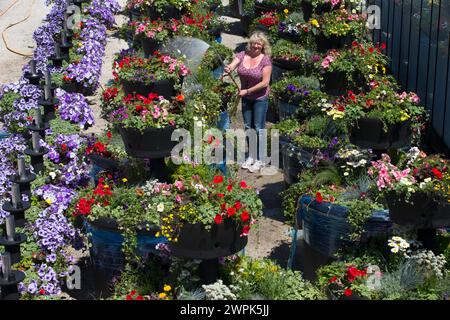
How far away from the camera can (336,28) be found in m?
13.2

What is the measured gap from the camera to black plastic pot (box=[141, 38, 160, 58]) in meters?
14.5

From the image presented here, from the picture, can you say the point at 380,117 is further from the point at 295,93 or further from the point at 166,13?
the point at 166,13

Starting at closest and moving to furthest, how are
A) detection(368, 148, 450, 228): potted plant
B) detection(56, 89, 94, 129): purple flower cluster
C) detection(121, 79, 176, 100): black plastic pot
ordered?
detection(368, 148, 450, 228): potted plant < detection(121, 79, 176, 100): black plastic pot < detection(56, 89, 94, 129): purple flower cluster

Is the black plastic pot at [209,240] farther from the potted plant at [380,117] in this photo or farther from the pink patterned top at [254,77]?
the pink patterned top at [254,77]

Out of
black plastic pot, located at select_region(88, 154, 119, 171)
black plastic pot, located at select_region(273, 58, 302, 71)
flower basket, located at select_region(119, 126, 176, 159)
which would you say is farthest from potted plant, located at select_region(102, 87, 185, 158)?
black plastic pot, located at select_region(273, 58, 302, 71)

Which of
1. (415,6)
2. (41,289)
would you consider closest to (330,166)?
(41,289)

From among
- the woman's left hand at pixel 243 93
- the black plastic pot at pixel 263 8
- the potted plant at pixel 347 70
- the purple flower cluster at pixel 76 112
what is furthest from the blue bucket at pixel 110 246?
the black plastic pot at pixel 263 8

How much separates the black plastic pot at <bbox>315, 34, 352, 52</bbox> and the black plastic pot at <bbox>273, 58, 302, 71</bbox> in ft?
1.31

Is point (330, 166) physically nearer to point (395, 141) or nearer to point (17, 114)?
point (395, 141)

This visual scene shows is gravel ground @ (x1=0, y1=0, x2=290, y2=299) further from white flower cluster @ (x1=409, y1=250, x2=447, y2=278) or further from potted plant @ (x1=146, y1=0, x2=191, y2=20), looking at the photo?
white flower cluster @ (x1=409, y1=250, x2=447, y2=278)

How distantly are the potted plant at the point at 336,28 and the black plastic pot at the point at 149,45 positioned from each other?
2.38 metres

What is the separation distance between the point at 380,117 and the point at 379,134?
0.16 metres

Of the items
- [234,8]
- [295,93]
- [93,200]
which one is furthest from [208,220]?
[234,8]

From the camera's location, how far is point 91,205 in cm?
880
